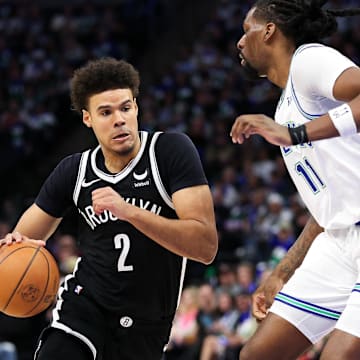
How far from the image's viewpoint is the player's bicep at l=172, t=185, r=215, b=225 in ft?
13.9

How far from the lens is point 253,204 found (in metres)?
11.9

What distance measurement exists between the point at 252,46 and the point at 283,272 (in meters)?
1.21

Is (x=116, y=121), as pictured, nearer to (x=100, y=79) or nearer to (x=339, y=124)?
(x=100, y=79)

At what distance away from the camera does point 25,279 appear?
14.5 ft

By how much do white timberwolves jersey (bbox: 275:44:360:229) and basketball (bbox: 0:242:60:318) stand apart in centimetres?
145

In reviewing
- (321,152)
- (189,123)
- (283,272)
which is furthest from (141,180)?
(189,123)

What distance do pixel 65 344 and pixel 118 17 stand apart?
1700cm

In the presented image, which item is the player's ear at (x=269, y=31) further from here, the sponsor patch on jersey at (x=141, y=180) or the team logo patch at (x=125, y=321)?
the team logo patch at (x=125, y=321)

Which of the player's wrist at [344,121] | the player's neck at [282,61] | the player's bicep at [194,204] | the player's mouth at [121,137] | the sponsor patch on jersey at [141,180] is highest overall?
the player's neck at [282,61]

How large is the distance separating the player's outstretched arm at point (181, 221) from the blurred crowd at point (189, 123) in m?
4.24

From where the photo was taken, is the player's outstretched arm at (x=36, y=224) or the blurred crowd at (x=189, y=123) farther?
the blurred crowd at (x=189, y=123)

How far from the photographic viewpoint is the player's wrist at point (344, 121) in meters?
3.55

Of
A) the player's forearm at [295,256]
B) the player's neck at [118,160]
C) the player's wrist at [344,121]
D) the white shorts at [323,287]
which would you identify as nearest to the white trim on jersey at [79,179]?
the player's neck at [118,160]

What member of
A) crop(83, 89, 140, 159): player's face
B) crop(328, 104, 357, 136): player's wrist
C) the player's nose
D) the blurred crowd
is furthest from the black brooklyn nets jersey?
the blurred crowd
